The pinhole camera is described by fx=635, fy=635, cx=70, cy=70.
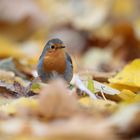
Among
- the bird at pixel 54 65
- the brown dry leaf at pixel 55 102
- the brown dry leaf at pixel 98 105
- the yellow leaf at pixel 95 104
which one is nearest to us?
the brown dry leaf at pixel 55 102

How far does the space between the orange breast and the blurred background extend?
127 inches

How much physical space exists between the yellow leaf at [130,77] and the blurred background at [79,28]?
293 centimetres

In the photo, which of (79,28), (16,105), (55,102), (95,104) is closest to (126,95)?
(95,104)

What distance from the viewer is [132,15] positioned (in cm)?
1046

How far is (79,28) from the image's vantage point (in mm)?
9250

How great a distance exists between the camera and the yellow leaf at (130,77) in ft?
13.0

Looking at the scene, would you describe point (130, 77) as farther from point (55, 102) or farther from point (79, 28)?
point (79, 28)

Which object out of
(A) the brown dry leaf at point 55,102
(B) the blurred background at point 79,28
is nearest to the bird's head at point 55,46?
(A) the brown dry leaf at point 55,102

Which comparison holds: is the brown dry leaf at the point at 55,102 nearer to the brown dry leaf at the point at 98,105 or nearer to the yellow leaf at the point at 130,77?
the brown dry leaf at the point at 98,105

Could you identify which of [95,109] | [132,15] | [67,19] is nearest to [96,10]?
[67,19]

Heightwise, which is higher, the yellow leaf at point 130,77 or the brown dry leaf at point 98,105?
the yellow leaf at point 130,77

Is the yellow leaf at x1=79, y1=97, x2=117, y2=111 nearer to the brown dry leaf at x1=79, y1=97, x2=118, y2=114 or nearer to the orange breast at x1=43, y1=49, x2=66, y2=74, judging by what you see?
the brown dry leaf at x1=79, y1=97, x2=118, y2=114

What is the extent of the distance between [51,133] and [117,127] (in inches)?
12.0

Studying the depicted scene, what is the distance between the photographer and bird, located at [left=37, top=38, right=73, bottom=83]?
3850 millimetres
